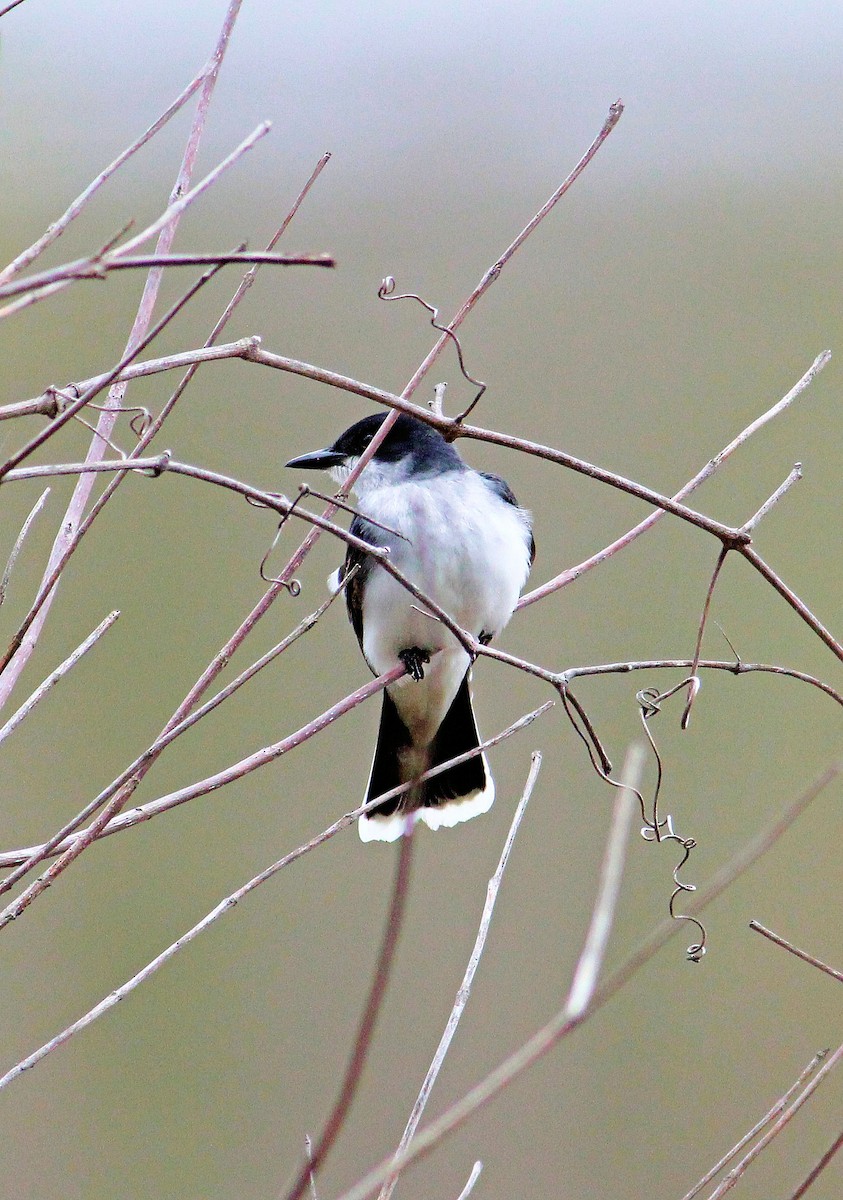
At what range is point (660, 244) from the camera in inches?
545

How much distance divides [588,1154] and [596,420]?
549 cm

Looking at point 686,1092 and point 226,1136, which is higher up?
point 686,1092

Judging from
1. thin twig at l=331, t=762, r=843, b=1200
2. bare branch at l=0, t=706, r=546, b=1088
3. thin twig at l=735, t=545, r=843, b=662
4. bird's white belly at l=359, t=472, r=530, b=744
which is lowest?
bird's white belly at l=359, t=472, r=530, b=744

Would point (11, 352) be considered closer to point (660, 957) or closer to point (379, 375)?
point (379, 375)

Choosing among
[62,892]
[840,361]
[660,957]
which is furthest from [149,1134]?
[840,361]

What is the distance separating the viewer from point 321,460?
12.6ft

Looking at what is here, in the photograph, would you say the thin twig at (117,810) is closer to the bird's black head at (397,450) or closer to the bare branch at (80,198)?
the bare branch at (80,198)

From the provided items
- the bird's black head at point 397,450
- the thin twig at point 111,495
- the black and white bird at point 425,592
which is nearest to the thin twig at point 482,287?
the thin twig at point 111,495

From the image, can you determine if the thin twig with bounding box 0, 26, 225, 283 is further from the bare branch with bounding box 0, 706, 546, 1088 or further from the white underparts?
the white underparts

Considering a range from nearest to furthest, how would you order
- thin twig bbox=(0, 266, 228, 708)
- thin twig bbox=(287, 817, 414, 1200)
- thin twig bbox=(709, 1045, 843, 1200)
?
thin twig bbox=(287, 817, 414, 1200) < thin twig bbox=(0, 266, 228, 708) < thin twig bbox=(709, 1045, 843, 1200)

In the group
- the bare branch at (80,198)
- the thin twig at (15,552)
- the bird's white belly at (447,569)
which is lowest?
the bird's white belly at (447,569)

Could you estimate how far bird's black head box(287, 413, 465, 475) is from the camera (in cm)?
388

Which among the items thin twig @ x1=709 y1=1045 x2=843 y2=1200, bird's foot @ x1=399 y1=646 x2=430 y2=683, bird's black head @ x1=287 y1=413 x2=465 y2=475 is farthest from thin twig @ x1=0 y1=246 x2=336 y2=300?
bird's foot @ x1=399 y1=646 x2=430 y2=683

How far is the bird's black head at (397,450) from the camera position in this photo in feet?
12.7
